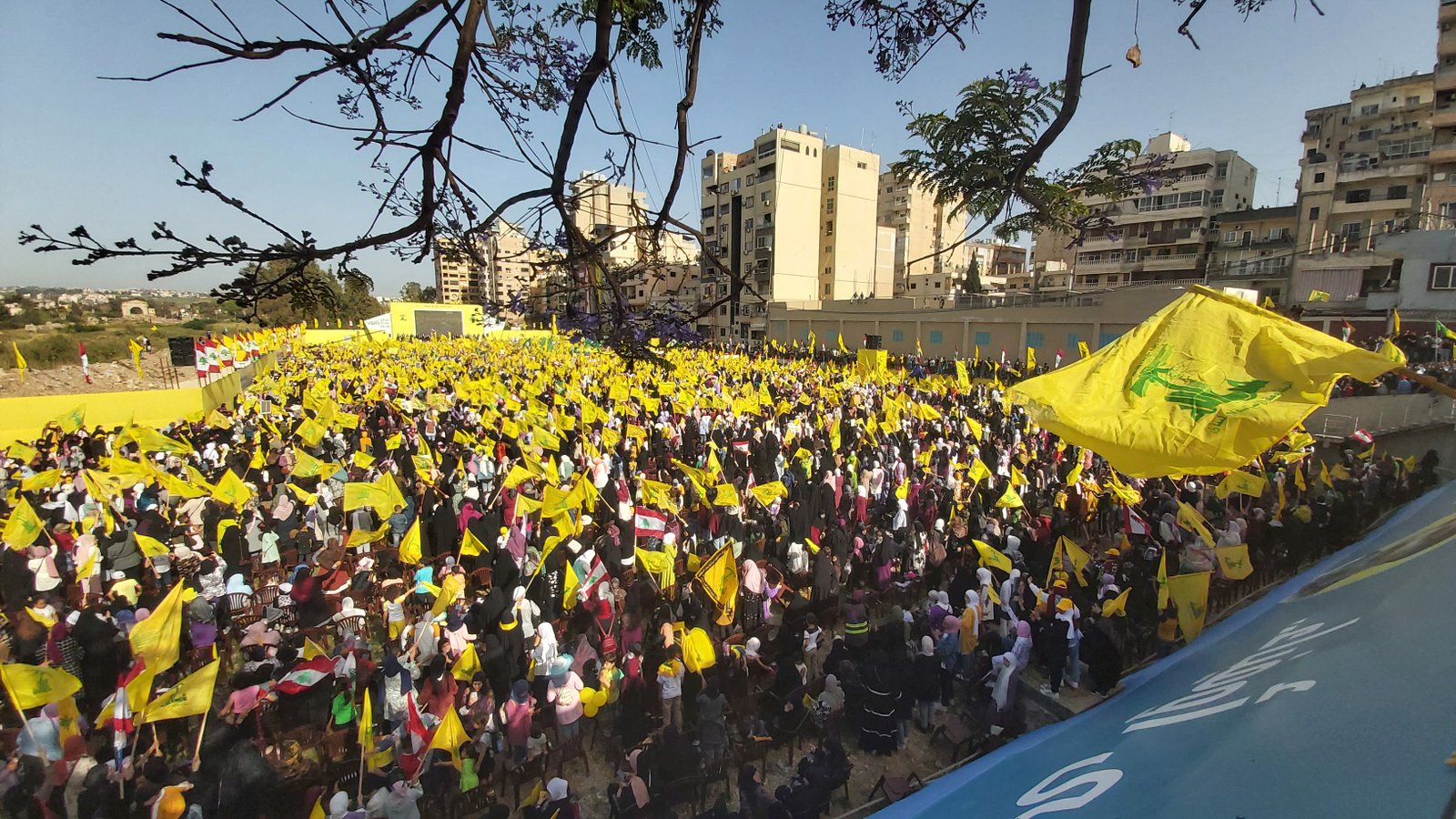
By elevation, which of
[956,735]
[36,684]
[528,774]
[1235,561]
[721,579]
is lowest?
[956,735]

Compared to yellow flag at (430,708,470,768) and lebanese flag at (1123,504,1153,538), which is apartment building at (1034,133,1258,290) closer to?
lebanese flag at (1123,504,1153,538)

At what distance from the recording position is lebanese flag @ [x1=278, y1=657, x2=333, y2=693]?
17.1 feet

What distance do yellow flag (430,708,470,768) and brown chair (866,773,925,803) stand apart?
3.20 m

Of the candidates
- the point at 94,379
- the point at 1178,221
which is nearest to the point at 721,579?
the point at 94,379

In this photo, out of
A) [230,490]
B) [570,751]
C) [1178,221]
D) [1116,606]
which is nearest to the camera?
[570,751]

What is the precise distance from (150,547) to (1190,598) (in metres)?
10.9

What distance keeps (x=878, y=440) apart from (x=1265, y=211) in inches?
1384

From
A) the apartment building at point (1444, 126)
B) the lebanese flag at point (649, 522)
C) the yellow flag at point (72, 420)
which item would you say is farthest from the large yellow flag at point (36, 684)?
the apartment building at point (1444, 126)

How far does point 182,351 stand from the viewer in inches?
800

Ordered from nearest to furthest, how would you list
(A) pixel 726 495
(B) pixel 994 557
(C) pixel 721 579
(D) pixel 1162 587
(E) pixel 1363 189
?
(C) pixel 721 579, (D) pixel 1162 587, (B) pixel 994 557, (A) pixel 726 495, (E) pixel 1363 189

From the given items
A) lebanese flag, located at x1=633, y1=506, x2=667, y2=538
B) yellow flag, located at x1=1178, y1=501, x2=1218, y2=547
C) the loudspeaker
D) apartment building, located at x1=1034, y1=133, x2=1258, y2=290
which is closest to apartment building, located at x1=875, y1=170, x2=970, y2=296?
apartment building, located at x1=1034, y1=133, x2=1258, y2=290

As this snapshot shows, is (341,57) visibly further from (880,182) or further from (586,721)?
(880,182)

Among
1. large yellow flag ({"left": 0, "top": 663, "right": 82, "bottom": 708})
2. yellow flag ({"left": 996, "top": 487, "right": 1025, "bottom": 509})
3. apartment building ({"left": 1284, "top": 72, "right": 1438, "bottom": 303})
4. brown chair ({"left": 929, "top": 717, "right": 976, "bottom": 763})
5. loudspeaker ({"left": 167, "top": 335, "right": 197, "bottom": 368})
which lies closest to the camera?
large yellow flag ({"left": 0, "top": 663, "right": 82, "bottom": 708})

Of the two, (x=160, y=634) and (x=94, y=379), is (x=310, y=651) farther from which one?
(x=94, y=379)
